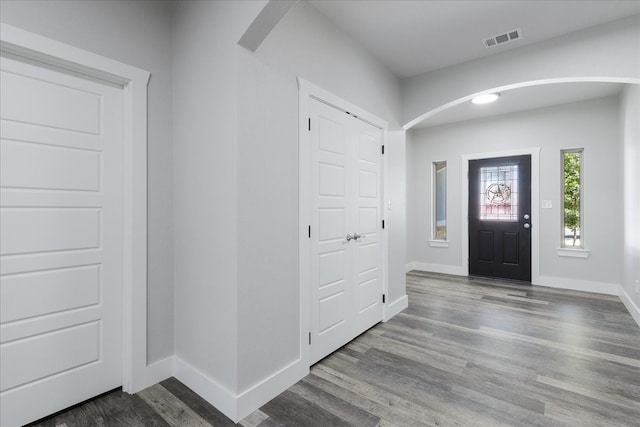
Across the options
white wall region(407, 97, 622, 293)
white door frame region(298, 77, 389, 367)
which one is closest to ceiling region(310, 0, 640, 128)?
white door frame region(298, 77, 389, 367)

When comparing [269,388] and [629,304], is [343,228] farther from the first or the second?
[629,304]

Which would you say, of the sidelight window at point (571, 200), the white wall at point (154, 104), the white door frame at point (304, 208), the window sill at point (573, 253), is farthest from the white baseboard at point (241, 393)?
the sidelight window at point (571, 200)

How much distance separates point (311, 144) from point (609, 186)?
4.70 m

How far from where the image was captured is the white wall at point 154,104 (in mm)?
1918

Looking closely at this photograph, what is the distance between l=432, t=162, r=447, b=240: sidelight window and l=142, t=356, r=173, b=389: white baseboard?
16.7 ft

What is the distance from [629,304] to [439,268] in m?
2.64

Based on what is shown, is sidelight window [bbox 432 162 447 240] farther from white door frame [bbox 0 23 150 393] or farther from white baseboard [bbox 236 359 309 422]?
white door frame [bbox 0 23 150 393]

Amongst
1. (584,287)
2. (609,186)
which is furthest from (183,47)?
(584,287)

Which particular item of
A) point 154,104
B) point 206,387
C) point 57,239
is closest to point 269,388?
point 206,387

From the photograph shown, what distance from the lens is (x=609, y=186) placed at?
4.41 meters

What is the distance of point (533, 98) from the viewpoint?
14.5 ft

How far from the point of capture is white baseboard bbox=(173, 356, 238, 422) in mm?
1836

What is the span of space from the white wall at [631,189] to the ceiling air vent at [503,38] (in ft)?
5.42

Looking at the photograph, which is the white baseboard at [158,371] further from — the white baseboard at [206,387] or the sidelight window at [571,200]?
the sidelight window at [571,200]
